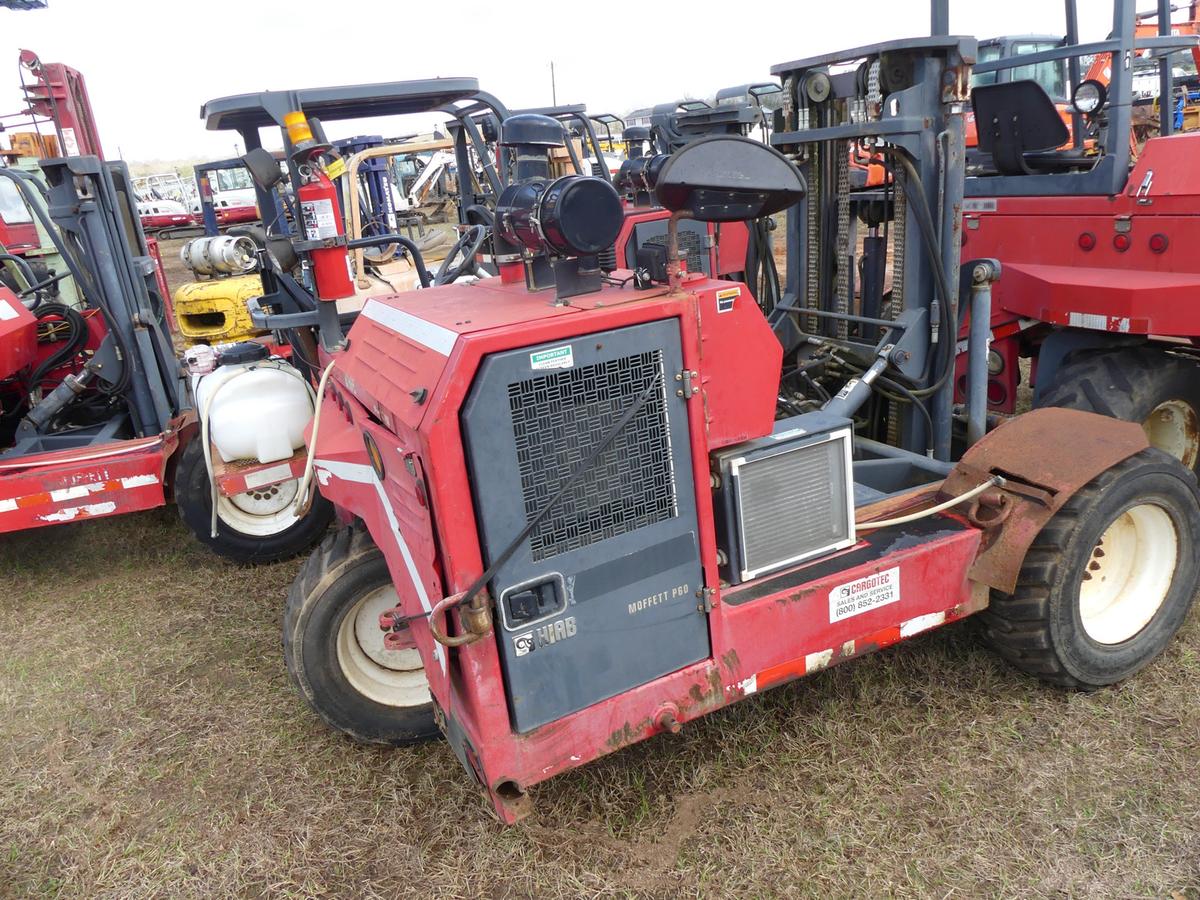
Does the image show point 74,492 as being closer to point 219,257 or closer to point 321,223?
point 321,223

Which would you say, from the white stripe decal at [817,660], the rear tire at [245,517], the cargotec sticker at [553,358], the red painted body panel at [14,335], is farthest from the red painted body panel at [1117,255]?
the red painted body panel at [14,335]

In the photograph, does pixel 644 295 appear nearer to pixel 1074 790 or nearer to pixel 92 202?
pixel 1074 790

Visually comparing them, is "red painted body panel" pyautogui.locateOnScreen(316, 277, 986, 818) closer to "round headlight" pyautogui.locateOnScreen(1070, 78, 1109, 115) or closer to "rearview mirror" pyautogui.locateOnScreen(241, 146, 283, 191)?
"rearview mirror" pyautogui.locateOnScreen(241, 146, 283, 191)

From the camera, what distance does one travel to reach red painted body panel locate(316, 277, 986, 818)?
209cm

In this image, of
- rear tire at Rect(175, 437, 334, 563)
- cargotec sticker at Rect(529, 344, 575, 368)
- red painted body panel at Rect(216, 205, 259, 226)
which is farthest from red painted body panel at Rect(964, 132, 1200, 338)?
red painted body panel at Rect(216, 205, 259, 226)

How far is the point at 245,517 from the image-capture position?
15.2 ft

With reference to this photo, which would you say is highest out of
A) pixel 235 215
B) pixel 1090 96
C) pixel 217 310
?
pixel 1090 96

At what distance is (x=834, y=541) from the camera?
8.91ft

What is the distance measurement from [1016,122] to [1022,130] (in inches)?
2.1

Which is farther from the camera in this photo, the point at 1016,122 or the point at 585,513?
the point at 1016,122

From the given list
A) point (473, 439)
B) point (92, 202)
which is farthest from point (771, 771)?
point (92, 202)

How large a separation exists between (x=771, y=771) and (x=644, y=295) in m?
1.62

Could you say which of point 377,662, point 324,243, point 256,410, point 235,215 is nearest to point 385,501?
point 377,662

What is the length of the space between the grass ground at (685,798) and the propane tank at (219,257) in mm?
5496
